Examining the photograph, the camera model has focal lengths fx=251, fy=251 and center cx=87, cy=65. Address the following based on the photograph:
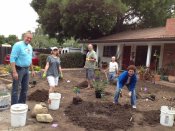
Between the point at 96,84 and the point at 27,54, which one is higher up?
the point at 27,54

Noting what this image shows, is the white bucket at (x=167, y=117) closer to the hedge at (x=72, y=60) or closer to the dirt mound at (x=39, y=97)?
the dirt mound at (x=39, y=97)

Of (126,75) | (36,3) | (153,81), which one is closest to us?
(126,75)

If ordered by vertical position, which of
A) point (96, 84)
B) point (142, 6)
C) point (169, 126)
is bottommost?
point (169, 126)

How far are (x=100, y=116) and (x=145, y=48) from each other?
12824 mm

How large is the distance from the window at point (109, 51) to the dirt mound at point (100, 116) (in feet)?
45.8

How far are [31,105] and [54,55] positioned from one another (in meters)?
1.52

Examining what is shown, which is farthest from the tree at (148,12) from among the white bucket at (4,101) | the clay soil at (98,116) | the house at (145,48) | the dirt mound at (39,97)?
the white bucket at (4,101)

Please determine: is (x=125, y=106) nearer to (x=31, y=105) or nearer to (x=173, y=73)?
(x=31, y=105)

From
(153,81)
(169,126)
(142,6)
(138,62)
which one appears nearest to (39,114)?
(169,126)

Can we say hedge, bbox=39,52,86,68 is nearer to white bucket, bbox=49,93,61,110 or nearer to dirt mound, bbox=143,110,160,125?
white bucket, bbox=49,93,61,110

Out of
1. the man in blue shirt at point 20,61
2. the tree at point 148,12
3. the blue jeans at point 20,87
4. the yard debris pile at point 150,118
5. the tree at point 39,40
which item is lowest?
the yard debris pile at point 150,118

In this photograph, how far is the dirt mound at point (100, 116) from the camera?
5.50 m

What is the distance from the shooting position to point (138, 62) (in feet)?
61.5

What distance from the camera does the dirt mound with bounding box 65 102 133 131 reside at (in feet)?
18.0
